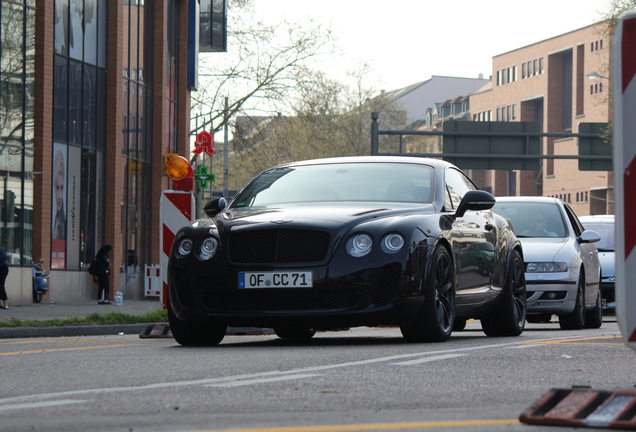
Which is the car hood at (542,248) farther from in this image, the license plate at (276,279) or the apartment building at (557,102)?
the apartment building at (557,102)

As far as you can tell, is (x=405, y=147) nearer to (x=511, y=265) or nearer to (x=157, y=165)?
(x=157, y=165)

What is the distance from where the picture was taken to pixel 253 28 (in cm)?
4738

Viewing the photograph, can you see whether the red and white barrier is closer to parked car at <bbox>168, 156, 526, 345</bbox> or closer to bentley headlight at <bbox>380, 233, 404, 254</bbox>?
parked car at <bbox>168, 156, 526, 345</bbox>

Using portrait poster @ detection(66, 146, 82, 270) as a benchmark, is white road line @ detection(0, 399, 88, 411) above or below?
below

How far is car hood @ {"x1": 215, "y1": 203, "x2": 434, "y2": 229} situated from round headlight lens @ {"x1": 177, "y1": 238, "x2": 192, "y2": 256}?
0.27 m

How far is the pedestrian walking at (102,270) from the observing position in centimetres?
2833

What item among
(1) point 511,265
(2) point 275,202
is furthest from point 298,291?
(1) point 511,265

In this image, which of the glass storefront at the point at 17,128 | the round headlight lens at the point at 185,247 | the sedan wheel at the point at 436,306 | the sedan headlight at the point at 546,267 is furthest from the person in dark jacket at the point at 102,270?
the sedan wheel at the point at 436,306

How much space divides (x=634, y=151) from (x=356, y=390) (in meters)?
1.75

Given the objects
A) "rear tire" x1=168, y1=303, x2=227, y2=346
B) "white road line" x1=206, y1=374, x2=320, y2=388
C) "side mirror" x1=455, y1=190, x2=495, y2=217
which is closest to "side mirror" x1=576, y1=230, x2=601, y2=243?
"side mirror" x1=455, y1=190, x2=495, y2=217

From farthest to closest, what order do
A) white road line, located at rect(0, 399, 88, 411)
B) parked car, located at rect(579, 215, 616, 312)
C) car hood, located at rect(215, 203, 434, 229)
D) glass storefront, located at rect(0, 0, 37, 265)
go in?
1. glass storefront, located at rect(0, 0, 37, 265)
2. parked car, located at rect(579, 215, 616, 312)
3. car hood, located at rect(215, 203, 434, 229)
4. white road line, located at rect(0, 399, 88, 411)

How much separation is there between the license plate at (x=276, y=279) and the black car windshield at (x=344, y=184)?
1.26m

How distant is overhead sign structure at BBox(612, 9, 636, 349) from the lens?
17.5 ft

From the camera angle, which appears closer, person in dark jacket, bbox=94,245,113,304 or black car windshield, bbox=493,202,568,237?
black car windshield, bbox=493,202,568,237
